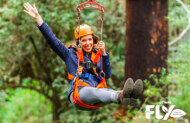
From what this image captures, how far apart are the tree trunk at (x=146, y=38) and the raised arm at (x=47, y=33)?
2335mm

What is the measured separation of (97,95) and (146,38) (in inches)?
110

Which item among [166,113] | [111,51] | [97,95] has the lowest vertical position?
[166,113]

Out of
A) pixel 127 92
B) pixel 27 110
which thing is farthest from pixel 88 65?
pixel 27 110

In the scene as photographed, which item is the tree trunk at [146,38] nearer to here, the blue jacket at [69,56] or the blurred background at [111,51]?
the blurred background at [111,51]

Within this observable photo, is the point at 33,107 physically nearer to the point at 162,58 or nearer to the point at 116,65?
the point at 116,65

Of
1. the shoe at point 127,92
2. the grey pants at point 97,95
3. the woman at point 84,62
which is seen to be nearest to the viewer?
the shoe at point 127,92

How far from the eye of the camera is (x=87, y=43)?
395 centimetres

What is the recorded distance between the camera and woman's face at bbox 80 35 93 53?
3.96 meters

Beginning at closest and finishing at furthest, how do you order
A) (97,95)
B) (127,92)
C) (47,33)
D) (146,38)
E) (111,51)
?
(127,92)
(97,95)
(47,33)
(146,38)
(111,51)

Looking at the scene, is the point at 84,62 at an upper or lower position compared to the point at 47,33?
lower

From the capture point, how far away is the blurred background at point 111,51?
17.2 feet

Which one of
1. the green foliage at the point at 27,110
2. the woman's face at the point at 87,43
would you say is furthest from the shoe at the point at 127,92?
the green foliage at the point at 27,110

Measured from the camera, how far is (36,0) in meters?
5.19

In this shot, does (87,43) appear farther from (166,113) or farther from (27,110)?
(27,110)
